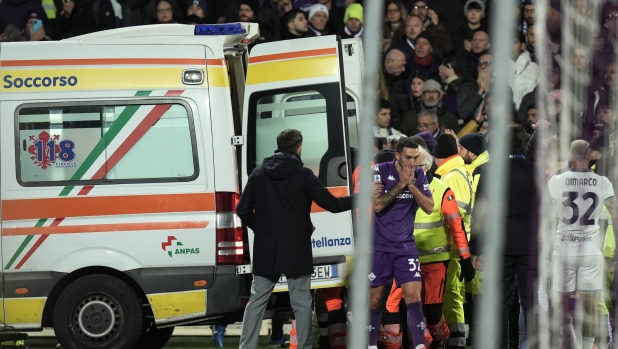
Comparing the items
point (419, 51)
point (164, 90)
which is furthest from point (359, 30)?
point (164, 90)

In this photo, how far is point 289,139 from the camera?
8.73 metres

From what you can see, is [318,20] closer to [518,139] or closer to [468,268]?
[518,139]

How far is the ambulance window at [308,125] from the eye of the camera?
920 centimetres

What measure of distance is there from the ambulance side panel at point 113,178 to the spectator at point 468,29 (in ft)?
16.4

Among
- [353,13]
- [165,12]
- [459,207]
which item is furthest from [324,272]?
[165,12]

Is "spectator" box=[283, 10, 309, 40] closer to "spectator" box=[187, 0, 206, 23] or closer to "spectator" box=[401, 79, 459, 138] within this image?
"spectator" box=[187, 0, 206, 23]

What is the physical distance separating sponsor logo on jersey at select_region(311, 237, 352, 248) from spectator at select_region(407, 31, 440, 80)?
4.47m

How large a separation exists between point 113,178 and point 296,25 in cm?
511

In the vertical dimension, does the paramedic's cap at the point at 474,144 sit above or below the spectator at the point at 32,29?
below

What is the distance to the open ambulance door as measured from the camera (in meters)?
9.19

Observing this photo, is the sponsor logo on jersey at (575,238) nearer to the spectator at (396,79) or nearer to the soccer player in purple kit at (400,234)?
the soccer player in purple kit at (400,234)

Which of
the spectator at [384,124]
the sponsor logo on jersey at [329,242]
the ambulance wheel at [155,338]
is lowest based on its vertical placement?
the ambulance wheel at [155,338]

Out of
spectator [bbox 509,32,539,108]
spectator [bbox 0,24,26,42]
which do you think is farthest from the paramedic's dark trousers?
spectator [bbox 0,24,26,42]

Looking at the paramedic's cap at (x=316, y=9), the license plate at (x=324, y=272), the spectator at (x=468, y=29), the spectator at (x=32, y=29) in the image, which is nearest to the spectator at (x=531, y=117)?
the spectator at (x=468, y=29)
